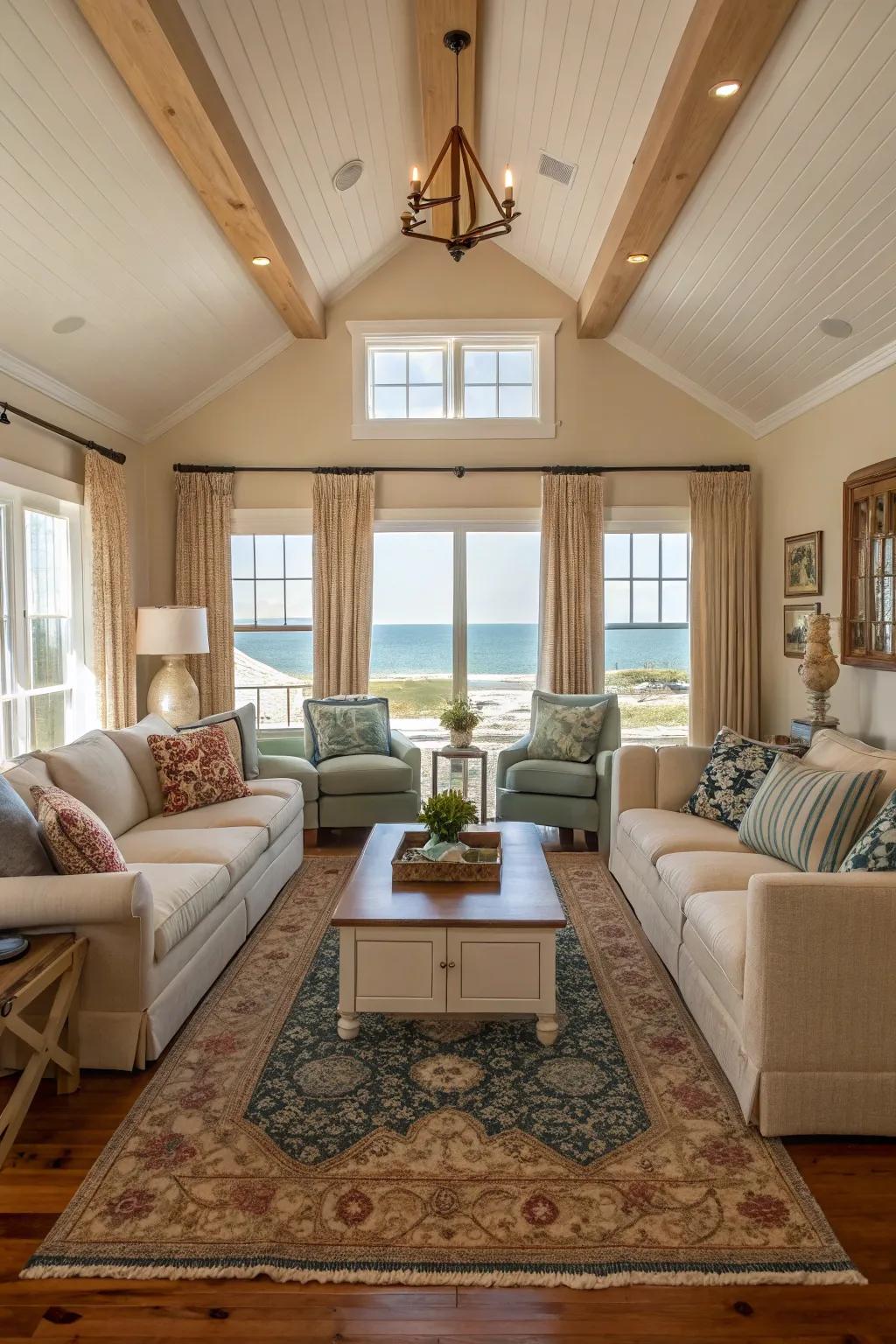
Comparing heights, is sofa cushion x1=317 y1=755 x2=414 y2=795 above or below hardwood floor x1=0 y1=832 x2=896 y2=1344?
above

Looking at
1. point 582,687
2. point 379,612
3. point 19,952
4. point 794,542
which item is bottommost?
point 19,952

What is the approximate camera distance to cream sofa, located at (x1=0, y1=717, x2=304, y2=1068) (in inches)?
102

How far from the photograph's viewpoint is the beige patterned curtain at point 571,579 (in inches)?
247

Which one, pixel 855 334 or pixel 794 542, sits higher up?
pixel 855 334

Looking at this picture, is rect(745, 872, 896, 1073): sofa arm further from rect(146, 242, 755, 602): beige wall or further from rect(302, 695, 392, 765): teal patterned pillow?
rect(146, 242, 755, 602): beige wall

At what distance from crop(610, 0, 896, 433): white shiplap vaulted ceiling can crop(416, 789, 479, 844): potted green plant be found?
2936mm

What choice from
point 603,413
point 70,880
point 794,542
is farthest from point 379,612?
point 70,880

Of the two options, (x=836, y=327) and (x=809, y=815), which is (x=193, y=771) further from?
(x=836, y=327)

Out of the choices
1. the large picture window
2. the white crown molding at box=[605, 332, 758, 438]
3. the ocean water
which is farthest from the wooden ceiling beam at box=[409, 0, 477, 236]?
the ocean water

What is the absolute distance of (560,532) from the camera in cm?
628

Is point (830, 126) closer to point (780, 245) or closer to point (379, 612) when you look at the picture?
point (780, 245)

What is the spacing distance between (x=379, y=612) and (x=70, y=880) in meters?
4.14

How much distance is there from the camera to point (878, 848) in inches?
99.7

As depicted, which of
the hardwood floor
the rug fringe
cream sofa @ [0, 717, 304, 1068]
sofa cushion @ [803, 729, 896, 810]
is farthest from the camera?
sofa cushion @ [803, 729, 896, 810]
